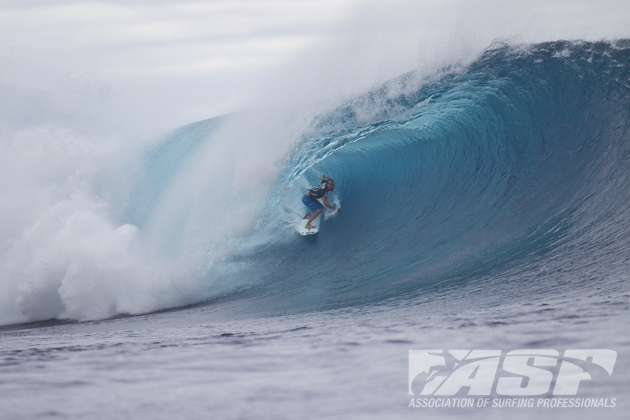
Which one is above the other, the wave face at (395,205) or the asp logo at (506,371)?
the wave face at (395,205)

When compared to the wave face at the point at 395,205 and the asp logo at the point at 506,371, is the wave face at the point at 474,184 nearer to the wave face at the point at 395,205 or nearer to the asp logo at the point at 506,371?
the wave face at the point at 395,205

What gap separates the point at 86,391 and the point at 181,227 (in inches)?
A: 262

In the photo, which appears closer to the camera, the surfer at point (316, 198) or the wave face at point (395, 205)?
the wave face at point (395, 205)

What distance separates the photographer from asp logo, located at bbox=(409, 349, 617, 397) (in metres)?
3.69

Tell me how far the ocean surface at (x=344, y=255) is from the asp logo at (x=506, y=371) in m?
0.10

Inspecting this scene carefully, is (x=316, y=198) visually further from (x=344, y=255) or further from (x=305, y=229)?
(x=344, y=255)

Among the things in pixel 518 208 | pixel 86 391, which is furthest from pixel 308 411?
pixel 518 208

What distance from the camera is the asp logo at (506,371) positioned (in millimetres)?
3691

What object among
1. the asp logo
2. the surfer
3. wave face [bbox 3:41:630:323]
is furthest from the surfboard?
the asp logo

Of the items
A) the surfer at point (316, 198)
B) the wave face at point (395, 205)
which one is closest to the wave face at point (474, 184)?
the wave face at point (395, 205)

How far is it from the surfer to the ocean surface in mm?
288

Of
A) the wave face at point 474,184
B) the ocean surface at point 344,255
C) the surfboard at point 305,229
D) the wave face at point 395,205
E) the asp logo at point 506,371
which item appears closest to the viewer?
the asp logo at point 506,371

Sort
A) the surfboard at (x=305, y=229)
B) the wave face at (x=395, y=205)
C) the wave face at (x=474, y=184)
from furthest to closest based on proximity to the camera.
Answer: the surfboard at (x=305, y=229) < the wave face at (x=395, y=205) < the wave face at (x=474, y=184)

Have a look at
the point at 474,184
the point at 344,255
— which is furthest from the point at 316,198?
the point at 474,184
